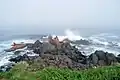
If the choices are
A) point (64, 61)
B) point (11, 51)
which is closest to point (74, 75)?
point (64, 61)

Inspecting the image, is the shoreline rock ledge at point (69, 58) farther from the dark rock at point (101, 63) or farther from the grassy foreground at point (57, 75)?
the grassy foreground at point (57, 75)

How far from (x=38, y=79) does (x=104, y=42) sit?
32.2m

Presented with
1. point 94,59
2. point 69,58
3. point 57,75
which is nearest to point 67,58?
point 69,58

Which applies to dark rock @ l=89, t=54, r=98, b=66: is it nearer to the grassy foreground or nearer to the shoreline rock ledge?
the shoreline rock ledge

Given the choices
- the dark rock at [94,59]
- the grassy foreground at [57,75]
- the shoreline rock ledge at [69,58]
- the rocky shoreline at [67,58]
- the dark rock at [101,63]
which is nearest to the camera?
the grassy foreground at [57,75]

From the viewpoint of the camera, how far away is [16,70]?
31.1 ft

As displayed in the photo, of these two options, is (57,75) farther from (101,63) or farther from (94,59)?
(94,59)

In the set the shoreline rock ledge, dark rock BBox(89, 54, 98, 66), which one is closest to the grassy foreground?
the shoreline rock ledge

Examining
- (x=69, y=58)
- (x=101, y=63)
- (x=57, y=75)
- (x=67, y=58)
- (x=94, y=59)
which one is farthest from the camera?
(x=69, y=58)

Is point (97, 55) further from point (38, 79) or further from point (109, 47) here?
point (38, 79)

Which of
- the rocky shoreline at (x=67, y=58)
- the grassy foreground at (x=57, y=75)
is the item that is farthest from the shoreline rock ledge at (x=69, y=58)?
the grassy foreground at (x=57, y=75)

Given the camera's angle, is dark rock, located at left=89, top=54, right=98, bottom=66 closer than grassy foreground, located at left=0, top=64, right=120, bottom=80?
No

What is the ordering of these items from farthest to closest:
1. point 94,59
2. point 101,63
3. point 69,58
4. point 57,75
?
point 69,58 → point 94,59 → point 101,63 → point 57,75

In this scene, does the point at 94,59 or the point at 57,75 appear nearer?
the point at 57,75
